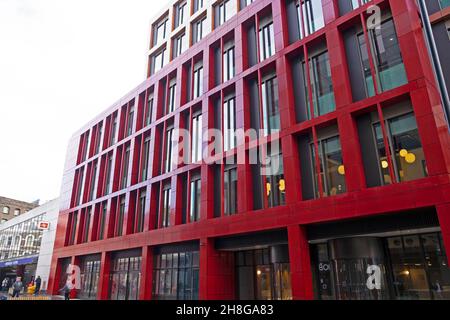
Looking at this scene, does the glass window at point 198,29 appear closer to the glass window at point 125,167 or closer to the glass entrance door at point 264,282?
the glass window at point 125,167

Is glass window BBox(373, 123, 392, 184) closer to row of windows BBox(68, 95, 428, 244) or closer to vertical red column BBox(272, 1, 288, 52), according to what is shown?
row of windows BBox(68, 95, 428, 244)

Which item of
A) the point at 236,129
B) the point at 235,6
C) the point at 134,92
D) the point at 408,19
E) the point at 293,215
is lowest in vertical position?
the point at 293,215

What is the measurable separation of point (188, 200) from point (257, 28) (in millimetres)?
13378

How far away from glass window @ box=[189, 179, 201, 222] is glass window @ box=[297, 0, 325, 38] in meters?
12.6

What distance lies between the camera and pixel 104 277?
31.0 metres

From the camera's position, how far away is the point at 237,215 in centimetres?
2073

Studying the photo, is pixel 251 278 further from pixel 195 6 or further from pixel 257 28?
pixel 195 6

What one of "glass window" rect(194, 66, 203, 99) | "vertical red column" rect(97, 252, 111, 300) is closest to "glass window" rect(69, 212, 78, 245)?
"vertical red column" rect(97, 252, 111, 300)

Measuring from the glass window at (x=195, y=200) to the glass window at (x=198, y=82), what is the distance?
7.52 m

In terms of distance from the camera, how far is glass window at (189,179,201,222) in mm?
24469

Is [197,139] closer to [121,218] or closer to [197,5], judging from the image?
[121,218]
